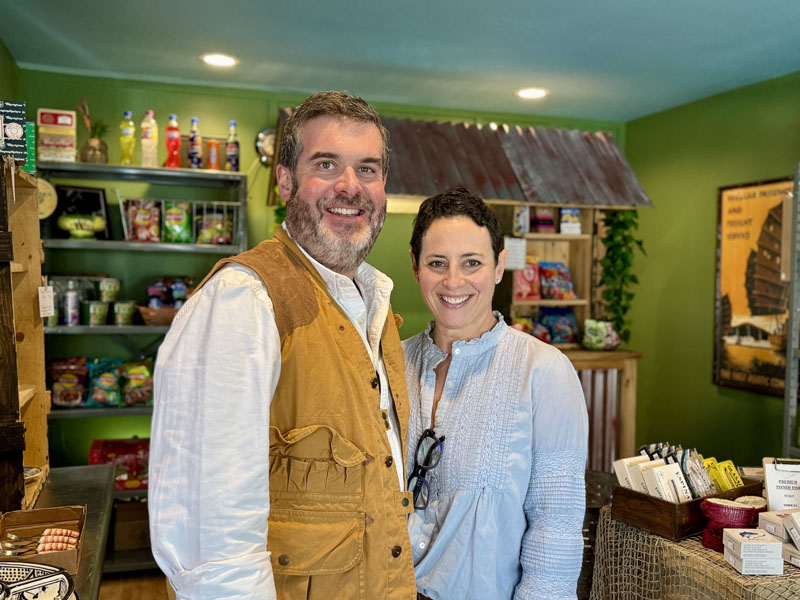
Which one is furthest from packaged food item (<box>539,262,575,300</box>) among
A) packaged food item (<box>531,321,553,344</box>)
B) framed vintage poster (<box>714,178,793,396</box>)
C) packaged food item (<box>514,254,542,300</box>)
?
framed vintage poster (<box>714,178,793,396</box>)

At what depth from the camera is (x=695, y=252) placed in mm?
4965

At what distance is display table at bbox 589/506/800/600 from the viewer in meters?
1.71

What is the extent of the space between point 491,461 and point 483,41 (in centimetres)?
276

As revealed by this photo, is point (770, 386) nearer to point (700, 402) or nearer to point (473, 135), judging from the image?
point (700, 402)

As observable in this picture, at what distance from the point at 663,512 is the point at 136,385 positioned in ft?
10.3

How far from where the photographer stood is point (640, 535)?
2037mm

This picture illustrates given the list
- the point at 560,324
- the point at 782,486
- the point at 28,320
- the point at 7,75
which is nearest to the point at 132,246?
the point at 7,75

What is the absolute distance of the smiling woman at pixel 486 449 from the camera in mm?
1449

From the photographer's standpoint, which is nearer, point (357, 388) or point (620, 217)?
point (357, 388)

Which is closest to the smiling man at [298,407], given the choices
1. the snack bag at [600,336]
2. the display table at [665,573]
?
the display table at [665,573]

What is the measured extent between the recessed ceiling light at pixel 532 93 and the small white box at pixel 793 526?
139 inches

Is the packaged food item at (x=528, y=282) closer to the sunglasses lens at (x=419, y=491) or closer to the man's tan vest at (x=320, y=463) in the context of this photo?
the sunglasses lens at (x=419, y=491)

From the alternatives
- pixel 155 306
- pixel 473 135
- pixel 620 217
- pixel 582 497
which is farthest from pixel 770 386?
pixel 155 306

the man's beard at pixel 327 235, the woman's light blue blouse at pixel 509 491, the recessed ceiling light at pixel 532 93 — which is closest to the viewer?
the man's beard at pixel 327 235
